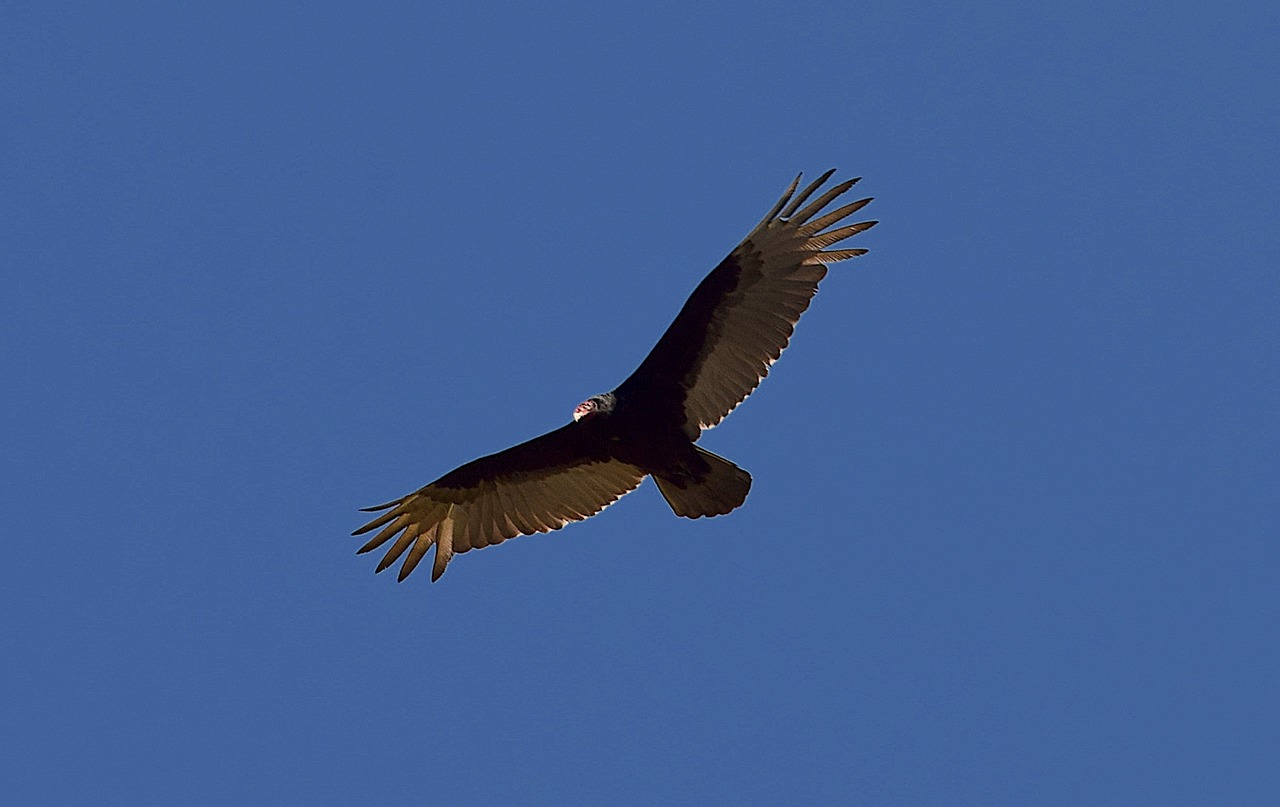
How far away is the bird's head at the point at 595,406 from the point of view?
1205 centimetres

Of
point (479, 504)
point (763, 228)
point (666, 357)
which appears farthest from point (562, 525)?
point (763, 228)

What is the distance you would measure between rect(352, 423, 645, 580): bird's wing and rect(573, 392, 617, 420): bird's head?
2.57 feet

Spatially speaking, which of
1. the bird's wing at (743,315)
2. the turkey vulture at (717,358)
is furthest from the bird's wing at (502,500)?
the bird's wing at (743,315)

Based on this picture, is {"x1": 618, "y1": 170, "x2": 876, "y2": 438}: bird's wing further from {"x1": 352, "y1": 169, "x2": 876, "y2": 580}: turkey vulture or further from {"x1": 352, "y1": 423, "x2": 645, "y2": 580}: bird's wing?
{"x1": 352, "y1": 423, "x2": 645, "y2": 580}: bird's wing

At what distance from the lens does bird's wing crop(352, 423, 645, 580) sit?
1302 centimetres

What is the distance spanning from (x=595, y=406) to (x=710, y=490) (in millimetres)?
1006

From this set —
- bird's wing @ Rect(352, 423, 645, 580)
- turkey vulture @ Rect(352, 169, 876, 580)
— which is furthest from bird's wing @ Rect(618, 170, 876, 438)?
bird's wing @ Rect(352, 423, 645, 580)

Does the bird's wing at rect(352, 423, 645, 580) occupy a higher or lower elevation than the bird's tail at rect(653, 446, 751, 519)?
higher

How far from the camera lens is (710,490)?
1231 cm

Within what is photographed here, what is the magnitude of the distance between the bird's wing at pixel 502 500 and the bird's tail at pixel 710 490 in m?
0.61

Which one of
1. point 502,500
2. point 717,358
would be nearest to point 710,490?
point 717,358

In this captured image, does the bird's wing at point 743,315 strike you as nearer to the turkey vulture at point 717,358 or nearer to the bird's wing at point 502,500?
the turkey vulture at point 717,358

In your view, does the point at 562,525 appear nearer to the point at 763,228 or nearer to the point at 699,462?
the point at 699,462

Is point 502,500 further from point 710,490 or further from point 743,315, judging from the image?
point 743,315
